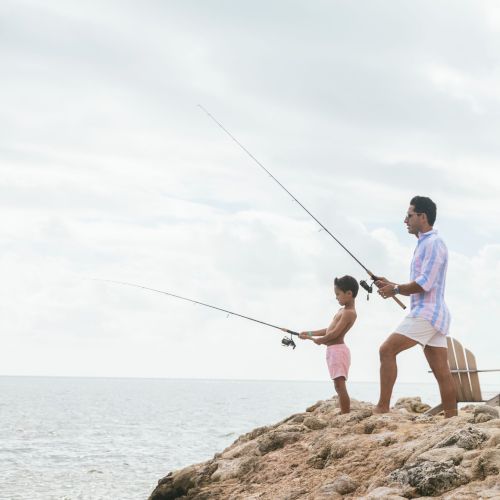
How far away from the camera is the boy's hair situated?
904 cm

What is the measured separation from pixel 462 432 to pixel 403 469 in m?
0.53

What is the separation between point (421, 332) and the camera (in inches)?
312

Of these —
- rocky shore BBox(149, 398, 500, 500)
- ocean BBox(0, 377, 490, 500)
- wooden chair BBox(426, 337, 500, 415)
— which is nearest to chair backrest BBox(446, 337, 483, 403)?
wooden chair BBox(426, 337, 500, 415)

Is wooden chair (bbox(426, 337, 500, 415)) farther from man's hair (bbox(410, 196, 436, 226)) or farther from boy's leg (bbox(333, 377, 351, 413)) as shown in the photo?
man's hair (bbox(410, 196, 436, 226))

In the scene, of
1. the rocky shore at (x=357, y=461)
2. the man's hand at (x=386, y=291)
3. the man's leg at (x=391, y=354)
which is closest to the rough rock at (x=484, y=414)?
the rocky shore at (x=357, y=461)

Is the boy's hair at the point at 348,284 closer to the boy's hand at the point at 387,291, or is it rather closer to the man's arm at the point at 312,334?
the man's arm at the point at 312,334

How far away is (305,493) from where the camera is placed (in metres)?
7.24

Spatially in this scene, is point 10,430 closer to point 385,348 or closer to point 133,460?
point 133,460

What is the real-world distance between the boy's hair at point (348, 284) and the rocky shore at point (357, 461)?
3.93ft

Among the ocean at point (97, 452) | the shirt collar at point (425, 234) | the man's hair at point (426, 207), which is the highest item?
the man's hair at point (426, 207)

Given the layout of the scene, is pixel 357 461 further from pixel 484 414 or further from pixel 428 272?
pixel 428 272

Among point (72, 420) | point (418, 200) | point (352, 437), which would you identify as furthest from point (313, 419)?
point (72, 420)

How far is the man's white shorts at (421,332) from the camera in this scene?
25.9ft

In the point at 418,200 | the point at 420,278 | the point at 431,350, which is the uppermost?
the point at 418,200
